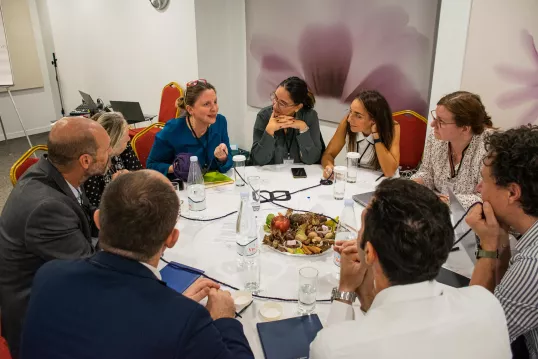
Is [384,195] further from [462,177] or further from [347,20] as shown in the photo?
[347,20]

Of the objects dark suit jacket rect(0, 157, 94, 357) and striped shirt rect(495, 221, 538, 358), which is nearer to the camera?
striped shirt rect(495, 221, 538, 358)

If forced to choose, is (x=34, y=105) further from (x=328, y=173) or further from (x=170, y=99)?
(x=328, y=173)

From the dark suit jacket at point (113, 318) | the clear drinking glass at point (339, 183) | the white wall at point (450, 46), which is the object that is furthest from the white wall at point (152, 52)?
the dark suit jacket at point (113, 318)

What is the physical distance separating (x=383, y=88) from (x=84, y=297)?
10.5ft

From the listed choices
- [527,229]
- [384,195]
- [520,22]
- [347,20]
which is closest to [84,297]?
[384,195]

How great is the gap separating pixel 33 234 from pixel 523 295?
1545mm

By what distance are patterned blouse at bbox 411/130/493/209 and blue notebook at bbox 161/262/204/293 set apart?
54.1 inches

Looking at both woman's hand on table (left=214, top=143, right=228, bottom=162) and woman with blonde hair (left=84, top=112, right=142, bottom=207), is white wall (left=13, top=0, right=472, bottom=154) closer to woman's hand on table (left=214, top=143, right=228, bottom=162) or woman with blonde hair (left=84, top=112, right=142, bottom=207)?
woman's hand on table (left=214, top=143, right=228, bottom=162)

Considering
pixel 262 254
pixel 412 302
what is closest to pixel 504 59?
pixel 262 254

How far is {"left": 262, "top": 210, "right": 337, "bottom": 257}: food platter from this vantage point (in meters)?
1.67

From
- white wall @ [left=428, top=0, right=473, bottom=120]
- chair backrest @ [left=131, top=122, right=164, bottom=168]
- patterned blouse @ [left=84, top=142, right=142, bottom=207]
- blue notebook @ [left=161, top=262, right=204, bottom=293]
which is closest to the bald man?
blue notebook @ [left=161, top=262, right=204, bottom=293]

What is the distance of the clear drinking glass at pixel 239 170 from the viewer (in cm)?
240

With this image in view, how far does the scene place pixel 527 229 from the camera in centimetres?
131

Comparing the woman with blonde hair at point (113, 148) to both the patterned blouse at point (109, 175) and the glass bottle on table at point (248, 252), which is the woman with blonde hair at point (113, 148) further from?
the glass bottle on table at point (248, 252)
